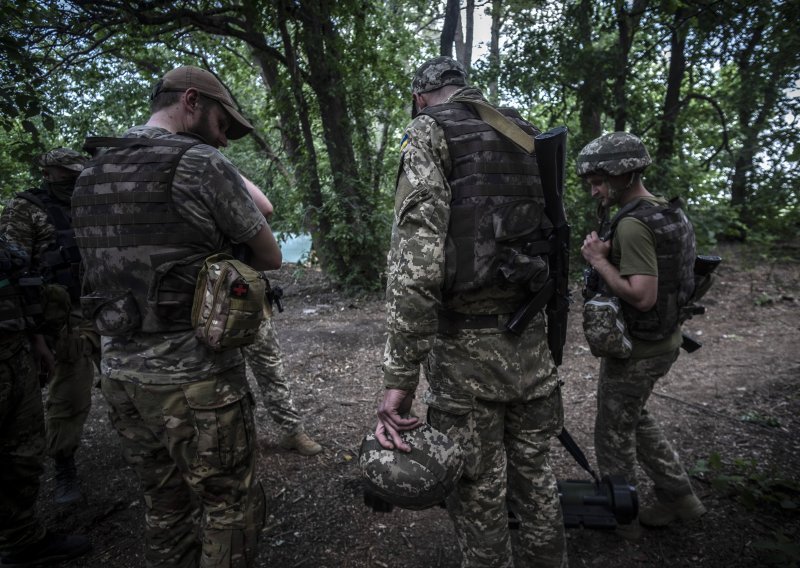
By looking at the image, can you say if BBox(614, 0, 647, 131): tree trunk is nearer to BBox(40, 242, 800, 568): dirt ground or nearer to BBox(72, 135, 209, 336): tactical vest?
BBox(40, 242, 800, 568): dirt ground

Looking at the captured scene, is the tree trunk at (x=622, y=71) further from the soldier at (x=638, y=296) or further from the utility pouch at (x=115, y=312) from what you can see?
the utility pouch at (x=115, y=312)

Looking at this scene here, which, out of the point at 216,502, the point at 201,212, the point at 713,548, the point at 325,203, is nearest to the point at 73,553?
the point at 216,502

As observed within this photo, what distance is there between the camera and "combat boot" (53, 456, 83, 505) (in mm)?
2955

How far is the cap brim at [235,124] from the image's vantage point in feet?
6.89

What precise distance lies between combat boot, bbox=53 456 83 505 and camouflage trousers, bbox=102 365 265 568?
139 centimetres

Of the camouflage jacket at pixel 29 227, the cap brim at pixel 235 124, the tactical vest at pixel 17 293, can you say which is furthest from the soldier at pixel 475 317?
the camouflage jacket at pixel 29 227

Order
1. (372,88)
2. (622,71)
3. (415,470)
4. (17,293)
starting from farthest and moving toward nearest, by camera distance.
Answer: (372,88), (622,71), (17,293), (415,470)

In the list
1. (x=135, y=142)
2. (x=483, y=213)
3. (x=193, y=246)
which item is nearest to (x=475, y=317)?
(x=483, y=213)

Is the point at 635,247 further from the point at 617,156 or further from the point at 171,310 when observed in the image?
the point at 171,310

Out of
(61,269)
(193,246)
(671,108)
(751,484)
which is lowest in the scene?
(751,484)

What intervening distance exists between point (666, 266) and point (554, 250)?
718 mm

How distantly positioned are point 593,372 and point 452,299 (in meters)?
3.38

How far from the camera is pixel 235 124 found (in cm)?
216

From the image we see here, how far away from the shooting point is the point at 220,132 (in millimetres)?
2123
